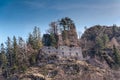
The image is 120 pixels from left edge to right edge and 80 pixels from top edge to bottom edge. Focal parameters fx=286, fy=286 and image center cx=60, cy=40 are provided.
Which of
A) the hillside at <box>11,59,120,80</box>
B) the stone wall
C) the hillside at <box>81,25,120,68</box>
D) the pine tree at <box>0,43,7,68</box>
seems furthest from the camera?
the hillside at <box>81,25,120,68</box>

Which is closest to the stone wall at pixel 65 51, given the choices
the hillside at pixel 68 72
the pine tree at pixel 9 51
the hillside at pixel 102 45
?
the hillside at pixel 68 72

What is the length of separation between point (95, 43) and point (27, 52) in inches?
1076

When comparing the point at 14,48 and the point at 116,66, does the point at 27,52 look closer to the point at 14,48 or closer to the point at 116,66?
the point at 14,48

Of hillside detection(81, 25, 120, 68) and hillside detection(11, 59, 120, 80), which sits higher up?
hillside detection(81, 25, 120, 68)

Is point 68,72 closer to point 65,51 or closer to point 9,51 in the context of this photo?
point 65,51

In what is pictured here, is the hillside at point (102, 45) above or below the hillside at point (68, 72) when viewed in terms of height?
above

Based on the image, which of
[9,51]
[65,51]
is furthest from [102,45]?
[9,51]

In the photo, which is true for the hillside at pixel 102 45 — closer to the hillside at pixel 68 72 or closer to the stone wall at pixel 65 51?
the stone wall at pixel 65 51

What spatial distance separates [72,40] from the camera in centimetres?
Answer: 10869

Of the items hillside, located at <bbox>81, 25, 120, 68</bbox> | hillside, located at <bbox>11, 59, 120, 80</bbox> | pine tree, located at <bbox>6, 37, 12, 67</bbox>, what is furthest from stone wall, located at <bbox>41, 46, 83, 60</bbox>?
pine tree, located at <bbox>6, 37, 12, 67</bbox>

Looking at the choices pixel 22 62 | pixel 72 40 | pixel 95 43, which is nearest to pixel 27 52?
pixel 22 62

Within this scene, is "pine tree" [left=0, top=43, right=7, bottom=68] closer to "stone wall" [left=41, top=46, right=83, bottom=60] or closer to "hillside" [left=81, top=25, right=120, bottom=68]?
"stone wall" [left=41, top=46, right=83, bottom=60]

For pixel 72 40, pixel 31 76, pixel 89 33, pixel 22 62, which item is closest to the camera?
pixel 31 76

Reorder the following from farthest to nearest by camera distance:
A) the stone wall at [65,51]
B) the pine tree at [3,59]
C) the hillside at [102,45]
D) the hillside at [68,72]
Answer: the hillside at [102,45], the pine tree at [3,59], the stone wall at [65,51], the hillside at [68,72]
